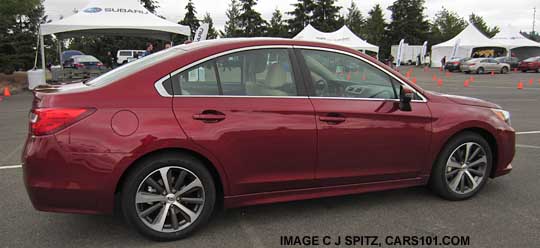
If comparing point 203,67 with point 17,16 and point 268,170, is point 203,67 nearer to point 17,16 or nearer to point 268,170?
point 268,170

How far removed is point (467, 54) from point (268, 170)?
46.3 m

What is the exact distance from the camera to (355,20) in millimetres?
89250

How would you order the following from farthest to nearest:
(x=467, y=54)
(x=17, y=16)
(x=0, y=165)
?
1. (x=467, y=54)
2. (x=17, y=16)
3. (x=0, y=165)

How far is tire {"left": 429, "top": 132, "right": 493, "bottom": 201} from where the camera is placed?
4.23 metres

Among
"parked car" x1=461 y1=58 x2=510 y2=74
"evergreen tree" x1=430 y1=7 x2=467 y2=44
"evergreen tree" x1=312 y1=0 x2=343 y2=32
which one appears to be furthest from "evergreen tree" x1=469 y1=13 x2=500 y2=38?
"parked car" x1=461 y1=58 x2=510 y2=74

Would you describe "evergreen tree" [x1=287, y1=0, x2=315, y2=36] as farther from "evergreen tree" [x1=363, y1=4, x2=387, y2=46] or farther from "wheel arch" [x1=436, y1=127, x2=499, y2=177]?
"wheel arch" [x1=436, y1=127, x2=499, y2=177]

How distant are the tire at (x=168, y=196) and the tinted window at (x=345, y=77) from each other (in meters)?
1.25

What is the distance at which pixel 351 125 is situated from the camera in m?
3.73

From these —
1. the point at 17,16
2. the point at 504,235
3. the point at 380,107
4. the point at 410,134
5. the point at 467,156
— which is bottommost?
the point at 504,235

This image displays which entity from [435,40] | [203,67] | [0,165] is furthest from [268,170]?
[435,40]

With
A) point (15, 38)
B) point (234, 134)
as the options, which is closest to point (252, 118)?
point (234, 134)

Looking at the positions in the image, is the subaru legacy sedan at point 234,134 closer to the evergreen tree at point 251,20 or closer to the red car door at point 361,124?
the red car door at point 361,124

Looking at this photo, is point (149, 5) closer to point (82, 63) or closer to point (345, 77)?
point (82, 63)

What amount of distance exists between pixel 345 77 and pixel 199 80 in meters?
1.40
